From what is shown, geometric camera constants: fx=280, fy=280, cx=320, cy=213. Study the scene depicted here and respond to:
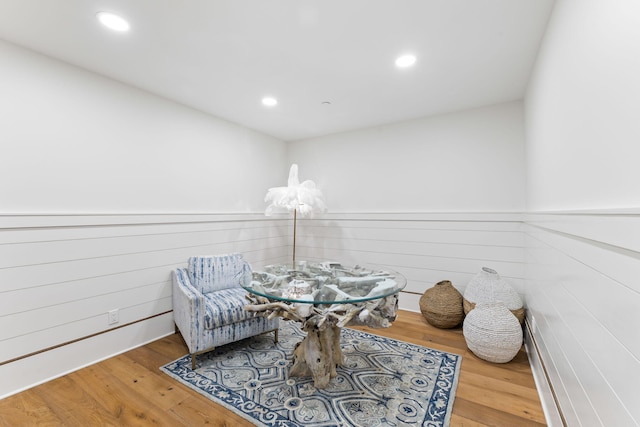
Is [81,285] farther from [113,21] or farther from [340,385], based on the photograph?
[340,385]

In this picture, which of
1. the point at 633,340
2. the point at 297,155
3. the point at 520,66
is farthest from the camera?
the point at 297,155

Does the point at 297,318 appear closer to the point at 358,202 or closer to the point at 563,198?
the point at 563,198

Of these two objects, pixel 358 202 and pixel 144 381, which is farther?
pixel 358 202

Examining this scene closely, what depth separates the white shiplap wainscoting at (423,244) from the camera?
9.61ft

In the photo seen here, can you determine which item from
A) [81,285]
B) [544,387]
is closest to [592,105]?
[544,387]

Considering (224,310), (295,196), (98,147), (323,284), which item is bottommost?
(224,310)

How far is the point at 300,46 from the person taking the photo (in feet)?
6.48

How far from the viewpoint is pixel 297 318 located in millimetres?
1796

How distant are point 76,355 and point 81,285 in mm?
539

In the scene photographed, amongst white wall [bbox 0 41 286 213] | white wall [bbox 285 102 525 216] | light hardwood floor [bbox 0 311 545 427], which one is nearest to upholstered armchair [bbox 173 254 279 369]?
light hardwood floor [bbox 0 311 545 427]

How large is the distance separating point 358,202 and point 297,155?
1.29m

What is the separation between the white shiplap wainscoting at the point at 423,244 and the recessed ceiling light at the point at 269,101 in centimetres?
172

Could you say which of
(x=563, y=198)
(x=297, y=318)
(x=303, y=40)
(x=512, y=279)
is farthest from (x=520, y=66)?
(x=297, y=318)

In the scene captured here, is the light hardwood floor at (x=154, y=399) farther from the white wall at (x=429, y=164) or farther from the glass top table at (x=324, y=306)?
the white wall at (x=429, y=164)
